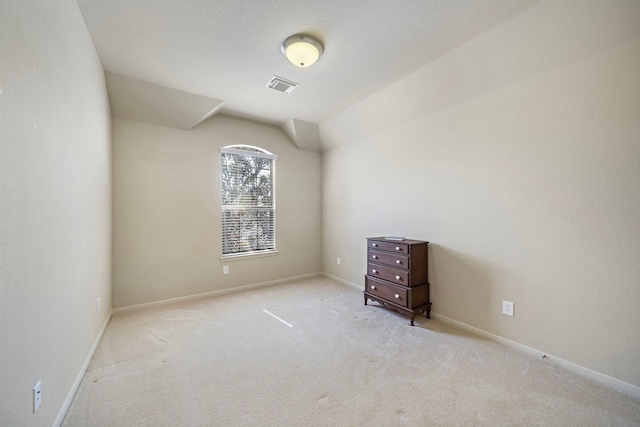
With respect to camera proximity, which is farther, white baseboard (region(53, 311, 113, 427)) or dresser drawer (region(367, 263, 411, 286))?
dresser drawer (region(367, 263, 411, 286))

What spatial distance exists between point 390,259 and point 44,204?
2.91 metres

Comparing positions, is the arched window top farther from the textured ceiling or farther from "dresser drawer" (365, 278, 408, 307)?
"dresser drawer" (365, 278, 408, 307)

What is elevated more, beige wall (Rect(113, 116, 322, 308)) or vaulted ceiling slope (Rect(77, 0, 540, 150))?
vaulted ceiling slope (Rect(77, 0, 540, 150))

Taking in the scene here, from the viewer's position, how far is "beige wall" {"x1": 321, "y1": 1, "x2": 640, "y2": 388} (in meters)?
1.81

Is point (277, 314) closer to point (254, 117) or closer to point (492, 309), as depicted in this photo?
point (492, 309)

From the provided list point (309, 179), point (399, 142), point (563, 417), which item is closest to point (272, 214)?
point (309, 179)

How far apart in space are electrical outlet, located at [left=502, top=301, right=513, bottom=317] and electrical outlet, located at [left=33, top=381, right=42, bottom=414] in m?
3.28

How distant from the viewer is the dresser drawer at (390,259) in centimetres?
293

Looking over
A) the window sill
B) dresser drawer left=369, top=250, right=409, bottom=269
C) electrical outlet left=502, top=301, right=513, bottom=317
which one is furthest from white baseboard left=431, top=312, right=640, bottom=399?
the window sill

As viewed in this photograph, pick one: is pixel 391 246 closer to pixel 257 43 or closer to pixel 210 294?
pixel 257 43

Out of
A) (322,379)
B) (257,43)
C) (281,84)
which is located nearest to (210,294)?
(322,379)

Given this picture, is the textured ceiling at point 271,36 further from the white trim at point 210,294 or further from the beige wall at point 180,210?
the white trim at point 210,294

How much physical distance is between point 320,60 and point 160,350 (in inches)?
119

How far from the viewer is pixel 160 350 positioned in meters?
2.31
